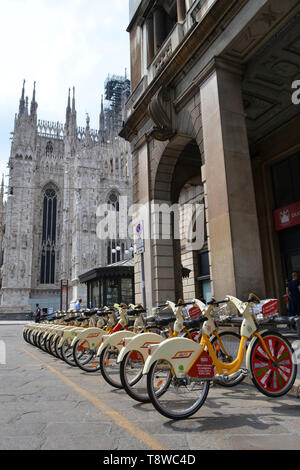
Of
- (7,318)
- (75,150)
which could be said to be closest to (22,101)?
(75,150)

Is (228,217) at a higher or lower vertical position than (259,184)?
lower

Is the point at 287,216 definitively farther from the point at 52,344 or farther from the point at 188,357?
the point at 188,357

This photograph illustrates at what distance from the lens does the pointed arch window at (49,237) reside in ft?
172

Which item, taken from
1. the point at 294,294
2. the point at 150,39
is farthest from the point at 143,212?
the point at 150,39

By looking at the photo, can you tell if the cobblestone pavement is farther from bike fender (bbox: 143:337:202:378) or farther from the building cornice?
the building cornice

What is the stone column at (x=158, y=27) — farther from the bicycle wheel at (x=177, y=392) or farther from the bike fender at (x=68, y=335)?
the bicycle wheel at (x=177, y=392)

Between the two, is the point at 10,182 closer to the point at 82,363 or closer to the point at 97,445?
the point at 82,363

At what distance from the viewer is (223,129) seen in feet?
25.5

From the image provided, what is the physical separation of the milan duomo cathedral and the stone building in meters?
37.1

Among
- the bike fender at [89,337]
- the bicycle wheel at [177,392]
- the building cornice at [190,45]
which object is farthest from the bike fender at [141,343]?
the building cornice at [190,45]

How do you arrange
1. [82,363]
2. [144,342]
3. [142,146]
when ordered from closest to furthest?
[144,342]
[82,363]
[142,146]

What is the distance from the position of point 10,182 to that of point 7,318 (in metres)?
19.8

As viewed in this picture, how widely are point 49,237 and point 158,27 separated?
151ft

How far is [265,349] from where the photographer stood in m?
4.10
